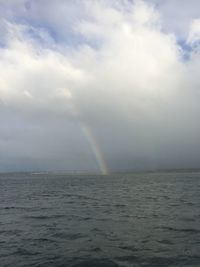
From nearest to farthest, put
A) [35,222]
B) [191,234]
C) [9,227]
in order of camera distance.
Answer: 1. [191,234]
2. [9,227]
3. [35,222]

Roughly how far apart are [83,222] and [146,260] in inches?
658

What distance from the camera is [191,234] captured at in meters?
29.1

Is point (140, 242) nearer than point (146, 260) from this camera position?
No

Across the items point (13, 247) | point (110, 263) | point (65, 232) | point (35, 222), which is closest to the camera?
point (110, 263)

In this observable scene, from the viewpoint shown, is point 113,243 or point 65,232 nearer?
point 113,243

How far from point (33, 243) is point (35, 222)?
10.9 metres

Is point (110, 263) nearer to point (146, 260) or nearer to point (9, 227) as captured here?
point (146, 260)

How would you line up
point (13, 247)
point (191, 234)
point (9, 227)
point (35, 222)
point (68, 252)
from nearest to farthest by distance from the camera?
point (68, 252), point (13, 247), point (191, 234), point (9, 227), point (35, 222)


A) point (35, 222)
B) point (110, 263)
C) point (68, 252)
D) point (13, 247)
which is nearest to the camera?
point (110, 263)

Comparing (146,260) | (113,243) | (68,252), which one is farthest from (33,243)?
(146,260)

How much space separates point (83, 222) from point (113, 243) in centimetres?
1117

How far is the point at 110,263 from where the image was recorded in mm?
21531

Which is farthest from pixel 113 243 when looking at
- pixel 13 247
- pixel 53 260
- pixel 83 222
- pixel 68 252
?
pixel 83 222

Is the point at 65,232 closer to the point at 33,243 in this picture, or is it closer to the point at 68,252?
the point at 33,243
